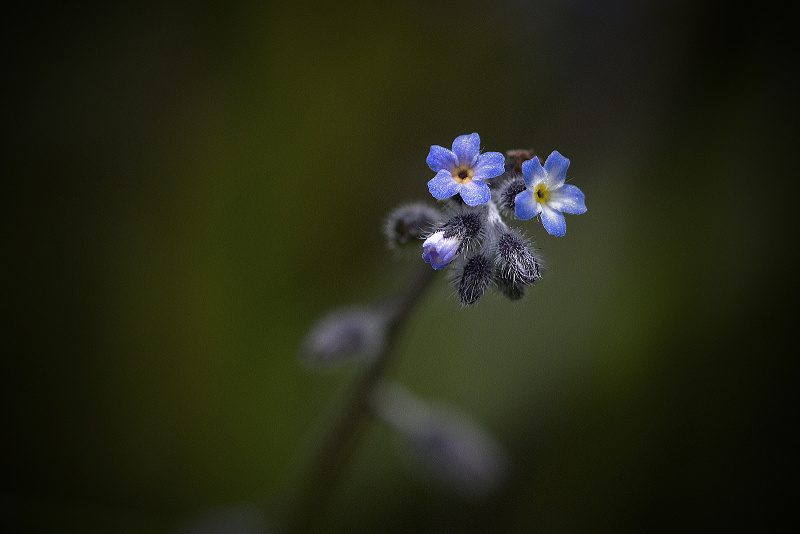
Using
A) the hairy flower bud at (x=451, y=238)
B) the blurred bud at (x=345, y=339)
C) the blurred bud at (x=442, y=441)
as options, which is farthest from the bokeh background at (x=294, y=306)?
the hairy flower bud at (x=451, y=238)

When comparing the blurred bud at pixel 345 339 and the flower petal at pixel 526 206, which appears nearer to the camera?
the flower petal at pixel 526 206

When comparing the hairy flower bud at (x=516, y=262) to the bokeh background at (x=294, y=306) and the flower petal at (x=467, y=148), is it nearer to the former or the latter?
the flower petal at (x=467, y=148)

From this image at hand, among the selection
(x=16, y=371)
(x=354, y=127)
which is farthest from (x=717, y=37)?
(x=16, y=371)

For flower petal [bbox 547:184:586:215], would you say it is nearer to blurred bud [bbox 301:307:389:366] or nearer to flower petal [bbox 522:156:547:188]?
flower petal [bbox 522:156:547:188]

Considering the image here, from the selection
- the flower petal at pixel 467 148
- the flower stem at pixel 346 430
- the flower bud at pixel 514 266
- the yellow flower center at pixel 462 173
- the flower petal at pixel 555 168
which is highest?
the flower petal at pixel 555 168

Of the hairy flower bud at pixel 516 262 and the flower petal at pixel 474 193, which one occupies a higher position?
the hairy flower bud at pixel 516 262

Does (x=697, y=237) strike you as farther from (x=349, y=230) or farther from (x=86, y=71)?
(x=86, y=71)
